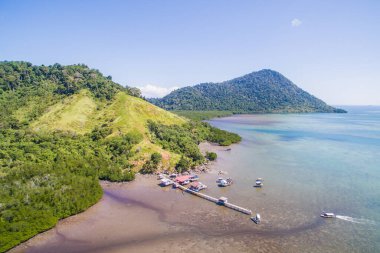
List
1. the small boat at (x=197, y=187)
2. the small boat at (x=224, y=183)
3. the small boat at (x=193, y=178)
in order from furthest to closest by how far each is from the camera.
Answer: the small boat at (x=193, y=178), the small boat at (x=224, y=183), the small boat at (x=197, y=187)

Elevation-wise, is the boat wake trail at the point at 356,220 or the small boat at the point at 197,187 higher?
the small boat at the point at 197,187

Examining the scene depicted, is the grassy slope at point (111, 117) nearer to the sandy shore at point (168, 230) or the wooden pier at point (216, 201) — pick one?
the wooden pier at point (216, 201)

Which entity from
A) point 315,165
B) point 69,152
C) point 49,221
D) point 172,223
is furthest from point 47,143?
point 315,165

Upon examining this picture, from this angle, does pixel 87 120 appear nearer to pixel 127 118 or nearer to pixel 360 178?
pixel 127 118

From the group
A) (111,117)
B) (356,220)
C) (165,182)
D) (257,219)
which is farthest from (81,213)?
(111,117)

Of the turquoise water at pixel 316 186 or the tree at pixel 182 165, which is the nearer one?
the turquoise water at pixel 316 186

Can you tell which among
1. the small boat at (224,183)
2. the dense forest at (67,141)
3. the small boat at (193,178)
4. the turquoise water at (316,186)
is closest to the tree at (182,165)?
the dense forest at (67,141)
